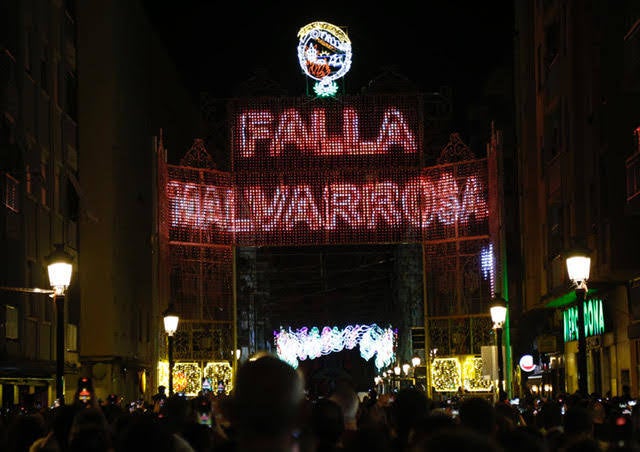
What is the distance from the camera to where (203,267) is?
4716 cm

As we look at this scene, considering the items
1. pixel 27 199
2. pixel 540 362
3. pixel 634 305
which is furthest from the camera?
pixel 540 362

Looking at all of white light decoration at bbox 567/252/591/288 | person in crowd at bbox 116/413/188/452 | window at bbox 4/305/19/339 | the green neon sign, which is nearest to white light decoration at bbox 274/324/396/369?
the green neon sign

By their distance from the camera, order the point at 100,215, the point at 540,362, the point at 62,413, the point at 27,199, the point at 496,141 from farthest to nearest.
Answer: the point at 540,362 < the point at 100,215 < the point at 496,141 < the point at 27,199 < the point at 62,413

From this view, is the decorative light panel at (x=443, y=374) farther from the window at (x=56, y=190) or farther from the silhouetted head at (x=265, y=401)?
the silhouetted head at (x=265, y=401)

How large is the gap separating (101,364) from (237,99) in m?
10.2

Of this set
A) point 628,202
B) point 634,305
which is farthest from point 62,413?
point 634,305

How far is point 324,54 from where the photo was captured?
159ft

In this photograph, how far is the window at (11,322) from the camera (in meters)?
37.5

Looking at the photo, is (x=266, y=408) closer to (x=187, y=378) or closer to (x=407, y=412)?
(x=407, y=412)

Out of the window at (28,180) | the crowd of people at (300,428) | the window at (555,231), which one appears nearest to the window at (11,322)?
the window at (28,180)

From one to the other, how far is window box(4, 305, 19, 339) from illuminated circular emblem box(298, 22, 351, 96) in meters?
14.2

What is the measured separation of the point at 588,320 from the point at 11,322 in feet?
60.0

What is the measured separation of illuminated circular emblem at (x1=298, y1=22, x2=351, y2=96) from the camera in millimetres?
47875

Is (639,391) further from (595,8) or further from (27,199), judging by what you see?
(27,199)
